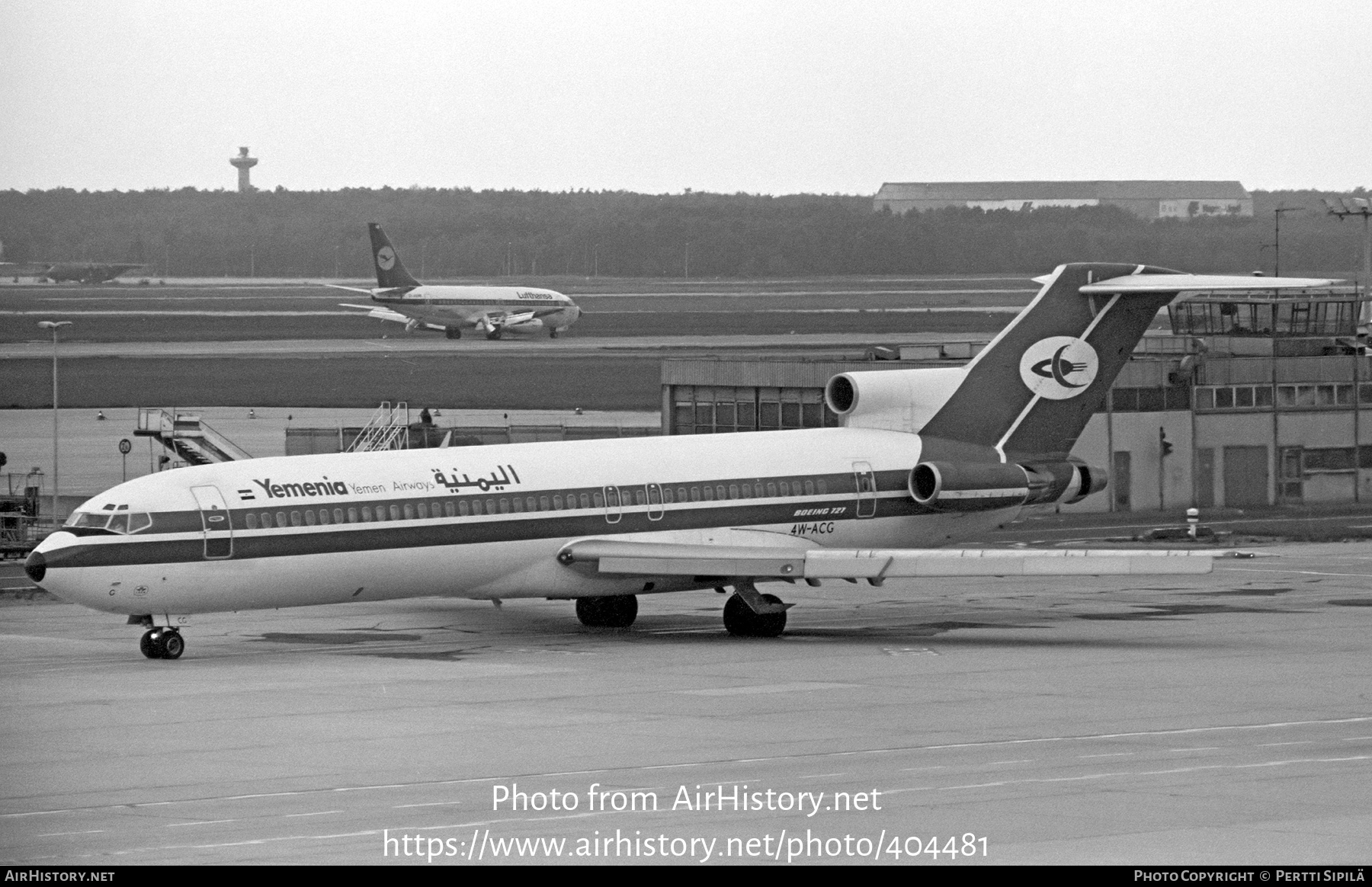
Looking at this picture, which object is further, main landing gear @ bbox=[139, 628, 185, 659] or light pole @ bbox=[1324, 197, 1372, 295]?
light pole @ bbox=[1324, 197, 1372, 295]

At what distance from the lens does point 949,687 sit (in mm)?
27375

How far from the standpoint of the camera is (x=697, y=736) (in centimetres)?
2303

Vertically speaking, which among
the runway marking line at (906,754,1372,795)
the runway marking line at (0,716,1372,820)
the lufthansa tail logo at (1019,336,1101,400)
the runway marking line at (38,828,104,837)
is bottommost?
the runway marking line at (0,716,1372,820)

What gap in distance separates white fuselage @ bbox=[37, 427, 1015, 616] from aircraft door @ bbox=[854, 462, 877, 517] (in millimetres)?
31

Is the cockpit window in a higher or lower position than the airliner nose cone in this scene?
higher

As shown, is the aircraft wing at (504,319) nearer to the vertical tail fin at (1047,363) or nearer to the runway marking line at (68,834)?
the vertical tail fin at (1047,363)

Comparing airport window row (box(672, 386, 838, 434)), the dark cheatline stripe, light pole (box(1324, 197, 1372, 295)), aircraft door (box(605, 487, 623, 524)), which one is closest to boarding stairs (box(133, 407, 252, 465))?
airport window row (box(672, 386, 838, 434))

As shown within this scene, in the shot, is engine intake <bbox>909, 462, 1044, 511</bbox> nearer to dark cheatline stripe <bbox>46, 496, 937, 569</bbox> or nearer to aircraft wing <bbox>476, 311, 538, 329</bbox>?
dark cheatline stripe <bbox>46, 496, 937, 569</bbox>

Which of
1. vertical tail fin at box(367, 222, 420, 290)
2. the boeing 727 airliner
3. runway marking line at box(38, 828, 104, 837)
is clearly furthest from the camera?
vertical tail fin at box(367, 222, 420, 290)

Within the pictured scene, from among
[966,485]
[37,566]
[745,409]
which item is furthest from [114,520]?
→ [745,409]

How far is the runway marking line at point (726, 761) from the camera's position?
19.1m

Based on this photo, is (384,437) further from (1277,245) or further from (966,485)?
(1277,245)

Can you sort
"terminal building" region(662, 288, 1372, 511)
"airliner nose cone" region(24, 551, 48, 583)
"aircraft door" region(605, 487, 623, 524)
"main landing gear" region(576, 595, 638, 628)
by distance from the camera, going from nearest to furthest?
"airliner nose cone" region(24, 551, 48, 583) → "aircraft door" region(605, 487, 623, 524) → "main landing gear" region(576, 595, 638, 628) → "terminal building" region(662, 288, 1372, 511)

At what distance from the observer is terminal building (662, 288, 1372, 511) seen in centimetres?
6044
